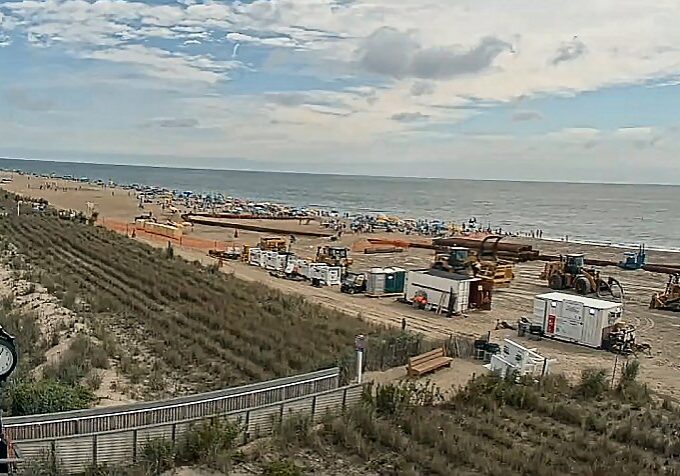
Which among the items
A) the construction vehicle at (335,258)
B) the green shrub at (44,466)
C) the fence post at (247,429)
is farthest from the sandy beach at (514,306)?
the green shrub at (44,466)

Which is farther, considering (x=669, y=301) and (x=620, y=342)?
(x=669, y=301)

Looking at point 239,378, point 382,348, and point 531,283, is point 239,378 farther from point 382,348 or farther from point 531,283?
point 531,283

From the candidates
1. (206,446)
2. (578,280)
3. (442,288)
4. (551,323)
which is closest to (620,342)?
(551,323)

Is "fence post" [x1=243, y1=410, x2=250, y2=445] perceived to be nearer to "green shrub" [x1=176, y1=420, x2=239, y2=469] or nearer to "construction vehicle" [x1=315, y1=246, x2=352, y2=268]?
"green shrub" [x1=176, y1=420, x2=239, y2=469]

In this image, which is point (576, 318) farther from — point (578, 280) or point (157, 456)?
point (157, 456)

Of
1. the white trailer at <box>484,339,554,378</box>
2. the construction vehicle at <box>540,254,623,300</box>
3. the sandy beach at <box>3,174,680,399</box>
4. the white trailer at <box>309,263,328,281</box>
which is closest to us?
the white trailer at <box>484,339,554,378</box>

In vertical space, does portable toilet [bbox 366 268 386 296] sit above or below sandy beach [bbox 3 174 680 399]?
above

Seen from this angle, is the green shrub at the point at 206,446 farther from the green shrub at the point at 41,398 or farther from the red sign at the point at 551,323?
the red sign at the point at 551,323

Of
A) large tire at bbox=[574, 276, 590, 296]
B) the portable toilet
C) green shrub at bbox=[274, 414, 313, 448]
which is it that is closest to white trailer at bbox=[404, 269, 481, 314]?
the portable toilet
